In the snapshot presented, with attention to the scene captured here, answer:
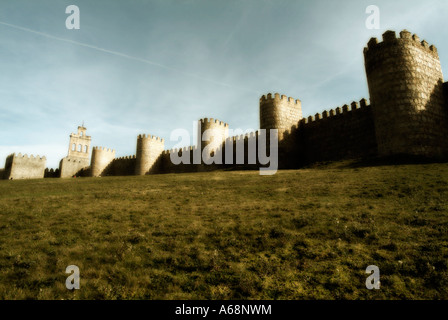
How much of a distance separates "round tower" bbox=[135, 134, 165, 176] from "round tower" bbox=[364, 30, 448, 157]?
34.4m

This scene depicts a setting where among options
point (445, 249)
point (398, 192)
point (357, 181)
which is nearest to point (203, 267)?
point (445, 249)

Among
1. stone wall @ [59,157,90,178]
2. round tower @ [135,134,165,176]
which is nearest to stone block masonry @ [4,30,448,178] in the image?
round tower @ [135,134,165,176]

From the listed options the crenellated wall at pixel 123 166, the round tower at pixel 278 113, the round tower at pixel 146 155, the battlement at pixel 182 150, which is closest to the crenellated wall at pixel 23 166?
the crenellated wall at pixel 123 166

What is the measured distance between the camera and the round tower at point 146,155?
44781 mm

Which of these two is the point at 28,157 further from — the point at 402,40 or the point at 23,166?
the point at 402,40

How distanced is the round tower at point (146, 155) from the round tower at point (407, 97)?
3435cm

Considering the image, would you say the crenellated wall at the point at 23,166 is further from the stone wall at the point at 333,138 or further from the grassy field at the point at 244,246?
the stone wall at the point at 333,138

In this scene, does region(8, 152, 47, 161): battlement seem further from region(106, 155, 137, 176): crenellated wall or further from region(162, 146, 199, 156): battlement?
region(162, 146, 199, 156): battlement

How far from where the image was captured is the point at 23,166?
48219 millimetres

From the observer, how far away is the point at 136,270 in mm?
6793

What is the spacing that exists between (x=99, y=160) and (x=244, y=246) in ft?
167

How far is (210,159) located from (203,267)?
3138 centimetres

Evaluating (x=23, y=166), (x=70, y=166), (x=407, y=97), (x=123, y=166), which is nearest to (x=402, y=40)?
(x=407, y=97)

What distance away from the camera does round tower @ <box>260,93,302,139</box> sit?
29.6 m
